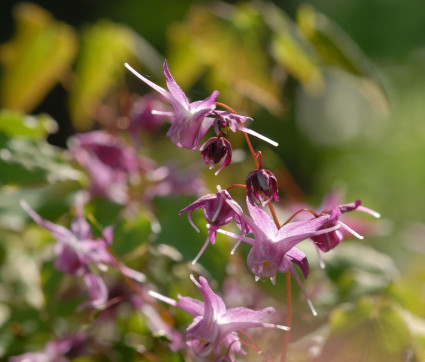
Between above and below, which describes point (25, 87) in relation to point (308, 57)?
below

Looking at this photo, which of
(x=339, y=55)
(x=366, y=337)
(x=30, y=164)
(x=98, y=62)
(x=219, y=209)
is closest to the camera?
(x=219, y=209)

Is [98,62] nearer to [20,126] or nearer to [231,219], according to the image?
[20,126]

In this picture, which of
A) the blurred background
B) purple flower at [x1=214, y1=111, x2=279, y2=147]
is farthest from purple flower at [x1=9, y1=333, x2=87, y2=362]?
purple flower at [x1=214, y1=111, x2=279, y2=147]

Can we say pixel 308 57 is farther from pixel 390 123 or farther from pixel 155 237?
pixel 390 123

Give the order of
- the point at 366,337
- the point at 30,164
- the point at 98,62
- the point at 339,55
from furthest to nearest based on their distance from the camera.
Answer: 1. the point at 98,62
2. the point at 339,55
3. the point at 30,164
4. the point at 366,337

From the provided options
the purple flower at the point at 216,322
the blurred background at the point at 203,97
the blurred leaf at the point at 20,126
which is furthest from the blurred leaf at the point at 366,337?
the blurred leaf at the point at 20,126

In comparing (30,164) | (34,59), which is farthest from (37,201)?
(34,59)

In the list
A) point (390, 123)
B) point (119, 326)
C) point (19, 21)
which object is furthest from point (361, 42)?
point (119, 326)

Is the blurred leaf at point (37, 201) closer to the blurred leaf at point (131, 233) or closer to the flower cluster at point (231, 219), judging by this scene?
the blurred leaf at point (131, 233)
